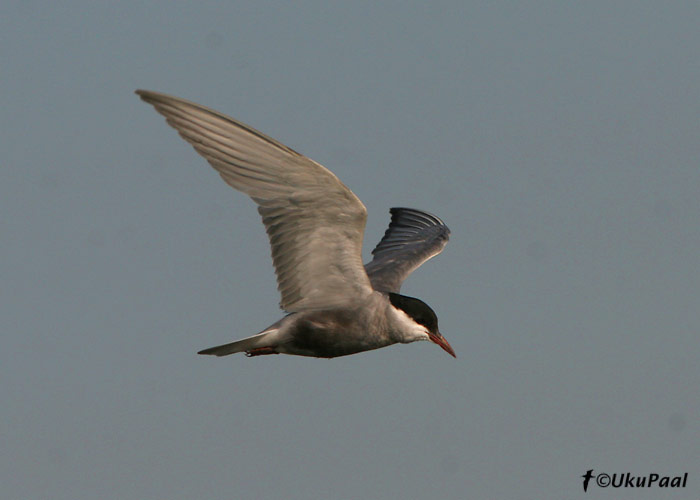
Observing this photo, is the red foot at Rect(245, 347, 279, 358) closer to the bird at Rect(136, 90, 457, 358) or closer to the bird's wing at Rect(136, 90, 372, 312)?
the bird at Rect(136, 90, 457, 358)

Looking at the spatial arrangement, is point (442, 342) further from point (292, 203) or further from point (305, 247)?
point (292, 203)

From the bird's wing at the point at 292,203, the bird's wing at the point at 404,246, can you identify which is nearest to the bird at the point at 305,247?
the bird's wing at the point at 292,203

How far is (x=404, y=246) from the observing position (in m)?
17.4

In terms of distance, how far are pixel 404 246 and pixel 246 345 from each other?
5.25 m

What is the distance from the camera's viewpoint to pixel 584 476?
1681 centimetres

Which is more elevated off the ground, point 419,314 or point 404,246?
point 404,246

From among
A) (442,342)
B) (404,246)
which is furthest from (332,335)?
(404,246)

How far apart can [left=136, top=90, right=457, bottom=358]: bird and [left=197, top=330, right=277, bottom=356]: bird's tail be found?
0.05 ft

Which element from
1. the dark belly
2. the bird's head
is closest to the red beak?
the bird's head

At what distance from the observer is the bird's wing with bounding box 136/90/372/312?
10.8m

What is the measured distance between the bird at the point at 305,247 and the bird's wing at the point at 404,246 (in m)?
1.81

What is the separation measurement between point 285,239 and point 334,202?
0.92m

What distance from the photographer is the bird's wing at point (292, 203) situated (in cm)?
1079

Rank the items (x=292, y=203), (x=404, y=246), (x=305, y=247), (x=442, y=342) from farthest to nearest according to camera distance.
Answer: (x=404, y=246)
(x=442, y=342)
(x=305, y=247)
(x=292, y=203)
